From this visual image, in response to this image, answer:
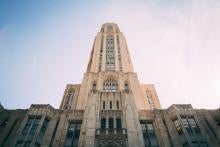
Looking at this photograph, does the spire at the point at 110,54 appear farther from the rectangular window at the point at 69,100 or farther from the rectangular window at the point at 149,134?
the rectangular window at the point at 149,134

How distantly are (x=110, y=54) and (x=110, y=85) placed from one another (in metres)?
14.9

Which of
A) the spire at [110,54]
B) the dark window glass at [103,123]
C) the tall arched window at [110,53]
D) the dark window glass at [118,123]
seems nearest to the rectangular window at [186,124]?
the dark window glass at [118,123]

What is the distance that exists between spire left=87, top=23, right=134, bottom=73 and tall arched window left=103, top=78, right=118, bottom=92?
5251 mm

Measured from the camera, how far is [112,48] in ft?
211

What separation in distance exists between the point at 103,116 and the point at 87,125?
3796mm

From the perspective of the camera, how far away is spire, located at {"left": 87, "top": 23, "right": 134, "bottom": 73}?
183ft

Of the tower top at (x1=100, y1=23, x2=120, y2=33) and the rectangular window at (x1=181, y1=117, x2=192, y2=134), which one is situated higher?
the tower top at (x1=100, y1=23, x2=120, y2=33)

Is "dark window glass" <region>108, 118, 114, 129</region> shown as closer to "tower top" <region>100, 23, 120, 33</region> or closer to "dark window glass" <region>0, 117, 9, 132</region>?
"dark window glass" <region>0, 117, 9, 132</region>

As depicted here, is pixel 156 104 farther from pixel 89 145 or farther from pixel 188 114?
pixel 89 145

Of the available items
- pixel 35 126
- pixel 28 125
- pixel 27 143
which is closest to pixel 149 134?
pixel 35 126

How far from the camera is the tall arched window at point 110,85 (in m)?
48.2

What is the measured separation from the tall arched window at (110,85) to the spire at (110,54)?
5251 mm

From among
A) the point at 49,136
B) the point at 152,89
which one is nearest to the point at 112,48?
the point at 152,89

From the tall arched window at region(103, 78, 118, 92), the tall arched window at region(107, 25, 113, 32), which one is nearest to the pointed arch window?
the tall arched window at region(103, 78, 118, 92)
